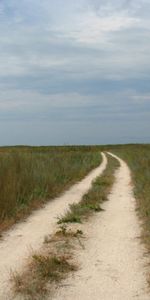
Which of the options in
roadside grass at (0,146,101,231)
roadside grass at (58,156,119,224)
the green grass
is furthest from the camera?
roadside grass at (0,146,101,231)

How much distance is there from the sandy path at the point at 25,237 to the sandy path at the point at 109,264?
73cm

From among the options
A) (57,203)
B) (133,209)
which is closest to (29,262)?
(133,209)

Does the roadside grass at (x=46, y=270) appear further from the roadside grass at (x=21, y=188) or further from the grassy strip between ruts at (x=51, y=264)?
the roadside grass at (x=21, y=188)

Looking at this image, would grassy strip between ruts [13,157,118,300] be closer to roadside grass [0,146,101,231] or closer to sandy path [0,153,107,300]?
sandy path [0,153,107,300]

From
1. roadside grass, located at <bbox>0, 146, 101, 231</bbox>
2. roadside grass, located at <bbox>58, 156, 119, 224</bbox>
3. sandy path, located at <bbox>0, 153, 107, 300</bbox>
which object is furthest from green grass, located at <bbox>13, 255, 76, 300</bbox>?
roadside grass, located at <bbox>58, 156, 119, 224</bbox>

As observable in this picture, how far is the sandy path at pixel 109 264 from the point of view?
573cm

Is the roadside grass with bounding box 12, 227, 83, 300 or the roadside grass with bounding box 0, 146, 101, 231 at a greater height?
the roadside grass with bounding box 0, 146, 101, 231

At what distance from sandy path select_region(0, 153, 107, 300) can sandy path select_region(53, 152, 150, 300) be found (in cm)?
73

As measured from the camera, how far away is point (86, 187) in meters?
17.2

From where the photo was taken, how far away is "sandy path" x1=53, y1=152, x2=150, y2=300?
5734mm

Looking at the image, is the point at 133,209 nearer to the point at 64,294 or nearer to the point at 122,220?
the point at 122,220

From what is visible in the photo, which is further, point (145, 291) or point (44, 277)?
point (44, 277)

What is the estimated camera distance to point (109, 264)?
6.94m

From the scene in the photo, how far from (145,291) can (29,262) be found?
1.79 m
